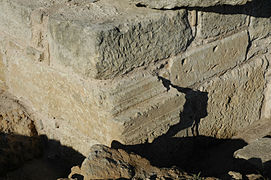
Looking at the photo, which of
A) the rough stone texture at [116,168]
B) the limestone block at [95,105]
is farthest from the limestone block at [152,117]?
the rough stone texture at [116,168]

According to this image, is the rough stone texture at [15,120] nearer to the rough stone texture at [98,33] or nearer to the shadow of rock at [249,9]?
the rough stone texture at [98,33]

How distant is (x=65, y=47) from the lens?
273cm

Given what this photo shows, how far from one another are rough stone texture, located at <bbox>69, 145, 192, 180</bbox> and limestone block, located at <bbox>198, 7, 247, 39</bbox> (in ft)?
4.15

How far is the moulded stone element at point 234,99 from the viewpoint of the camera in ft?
11.1

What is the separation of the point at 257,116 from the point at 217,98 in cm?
69

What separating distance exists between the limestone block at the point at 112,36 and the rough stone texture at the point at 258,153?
2.98ft

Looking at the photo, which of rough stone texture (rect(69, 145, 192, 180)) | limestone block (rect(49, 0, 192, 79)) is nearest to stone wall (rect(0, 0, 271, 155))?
limestone block (rect(49, 0, 192, 79))

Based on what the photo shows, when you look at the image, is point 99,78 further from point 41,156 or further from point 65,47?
point 41,156

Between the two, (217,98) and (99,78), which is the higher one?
(99,78)

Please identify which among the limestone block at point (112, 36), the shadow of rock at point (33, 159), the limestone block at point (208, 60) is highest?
the limestone block at point (112, 36)

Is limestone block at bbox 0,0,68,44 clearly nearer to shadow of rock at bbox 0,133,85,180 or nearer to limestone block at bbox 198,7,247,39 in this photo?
shadow of rock at bbox 0,133,85,180

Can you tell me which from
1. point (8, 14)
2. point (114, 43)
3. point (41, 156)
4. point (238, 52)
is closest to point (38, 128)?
point (41, 156)

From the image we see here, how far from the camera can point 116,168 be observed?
7.09ft

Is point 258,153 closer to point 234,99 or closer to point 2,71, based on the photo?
point 234,99
